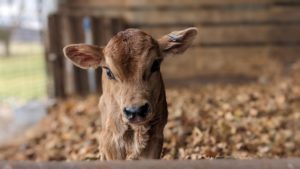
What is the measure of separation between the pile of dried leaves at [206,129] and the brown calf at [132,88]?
15.9 inches

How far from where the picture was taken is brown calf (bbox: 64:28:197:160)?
3238 mm

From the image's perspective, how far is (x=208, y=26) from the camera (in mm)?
10898

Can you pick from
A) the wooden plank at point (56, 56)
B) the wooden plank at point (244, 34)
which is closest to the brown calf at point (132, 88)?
the wooden plank at point (56, 56)

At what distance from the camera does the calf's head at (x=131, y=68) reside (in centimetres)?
315

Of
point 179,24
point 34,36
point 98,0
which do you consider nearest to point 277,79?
point 179,24

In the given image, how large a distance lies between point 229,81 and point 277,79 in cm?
116

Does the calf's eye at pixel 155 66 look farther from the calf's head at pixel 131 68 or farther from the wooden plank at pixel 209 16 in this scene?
the wooden plank at pixel 209 16

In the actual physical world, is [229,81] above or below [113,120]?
below

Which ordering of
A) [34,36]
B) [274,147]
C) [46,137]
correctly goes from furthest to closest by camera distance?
[34,36] → [46,137] → [274,147]

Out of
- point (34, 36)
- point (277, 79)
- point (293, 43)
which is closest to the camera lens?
point (277, 79)

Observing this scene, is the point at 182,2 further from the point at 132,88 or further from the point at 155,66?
the point at 132,88

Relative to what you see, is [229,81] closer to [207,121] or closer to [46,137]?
[46,137]

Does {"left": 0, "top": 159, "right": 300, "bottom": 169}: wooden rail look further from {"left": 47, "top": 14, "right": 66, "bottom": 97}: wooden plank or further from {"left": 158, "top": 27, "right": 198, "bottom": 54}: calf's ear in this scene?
{"left": 47, "top": 14, "right": 66, "bottom": 97}: wooden plank

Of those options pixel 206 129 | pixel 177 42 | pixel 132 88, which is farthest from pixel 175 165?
pixel 206 129
